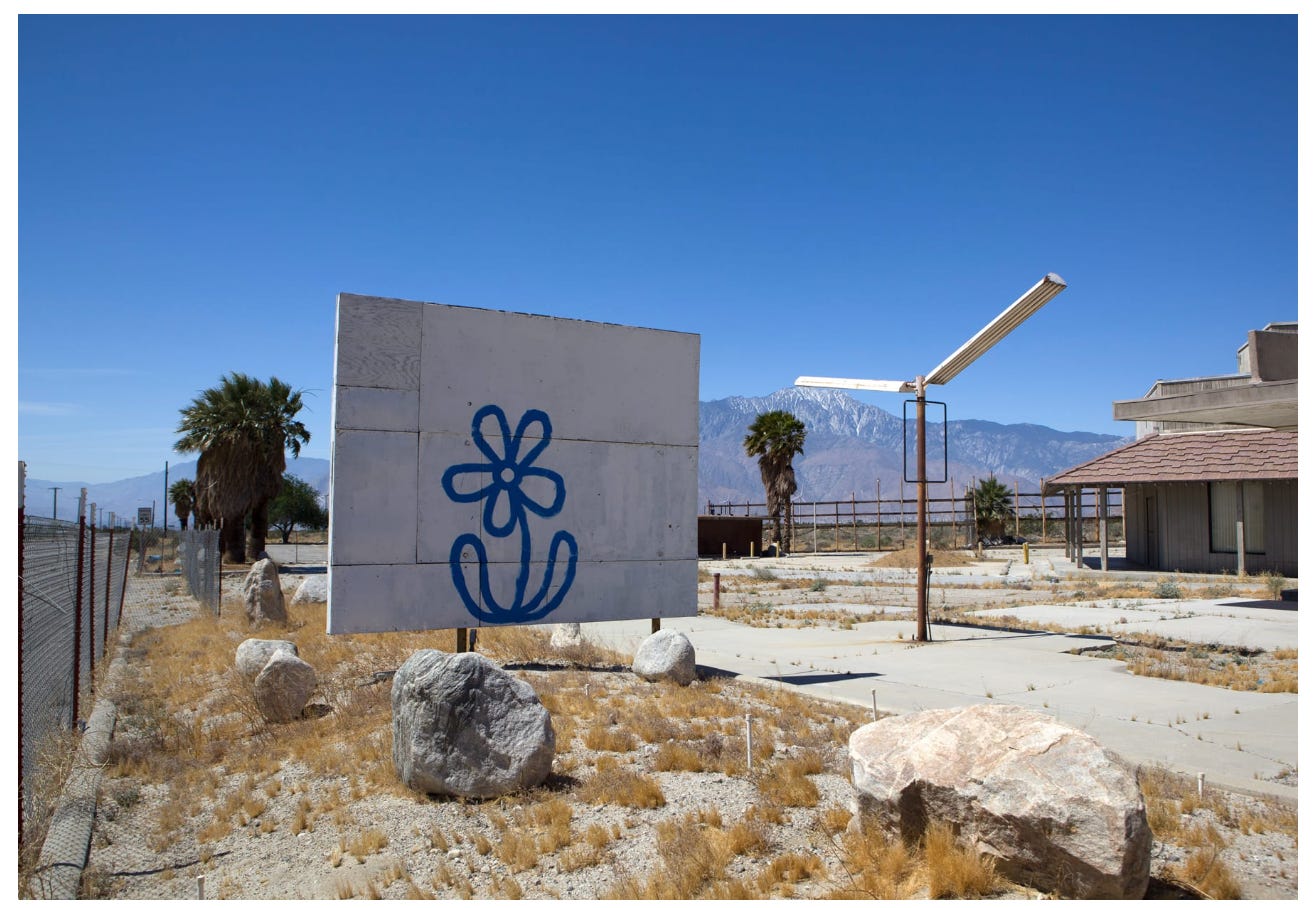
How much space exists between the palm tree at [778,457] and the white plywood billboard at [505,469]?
38821 mm

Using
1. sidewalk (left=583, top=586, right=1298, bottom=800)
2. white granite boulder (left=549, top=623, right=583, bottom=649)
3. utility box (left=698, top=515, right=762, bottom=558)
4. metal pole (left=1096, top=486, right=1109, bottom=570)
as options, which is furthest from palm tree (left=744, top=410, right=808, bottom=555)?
white granite boulder (left=549, top=623, right=583, bottom=649)

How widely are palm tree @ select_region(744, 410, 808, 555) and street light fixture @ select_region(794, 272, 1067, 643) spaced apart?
119 ft

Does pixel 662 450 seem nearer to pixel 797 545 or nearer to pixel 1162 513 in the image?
pixel 1162 513

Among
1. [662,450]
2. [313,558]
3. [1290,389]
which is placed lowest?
[313,558]

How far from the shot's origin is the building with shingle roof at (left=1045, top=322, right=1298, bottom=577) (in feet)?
89.2

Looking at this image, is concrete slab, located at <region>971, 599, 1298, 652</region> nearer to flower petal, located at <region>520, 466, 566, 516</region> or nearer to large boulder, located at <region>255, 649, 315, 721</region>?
flower petal, located at <region>520, 466, 566, 516</region>

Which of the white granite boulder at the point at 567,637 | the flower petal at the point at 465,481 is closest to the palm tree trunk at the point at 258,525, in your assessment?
the white granite boulder at the point at 567,637

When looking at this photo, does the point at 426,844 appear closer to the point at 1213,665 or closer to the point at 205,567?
the point at 1213,665

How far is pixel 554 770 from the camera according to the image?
7.26 metres

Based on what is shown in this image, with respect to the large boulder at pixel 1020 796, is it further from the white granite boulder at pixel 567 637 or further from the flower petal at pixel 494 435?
the white granite boulder at pixel 567 637

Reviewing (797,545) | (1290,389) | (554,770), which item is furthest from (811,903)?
(797,545)

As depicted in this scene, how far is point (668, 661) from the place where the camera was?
1078 cm

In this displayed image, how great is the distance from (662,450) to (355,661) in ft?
15.3

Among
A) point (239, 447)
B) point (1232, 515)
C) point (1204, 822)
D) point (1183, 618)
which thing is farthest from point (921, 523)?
point (239, 447)
